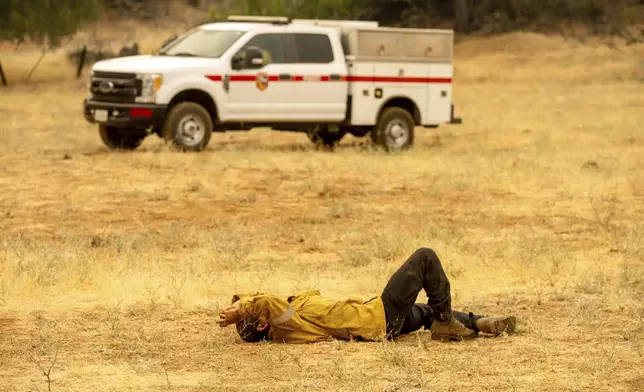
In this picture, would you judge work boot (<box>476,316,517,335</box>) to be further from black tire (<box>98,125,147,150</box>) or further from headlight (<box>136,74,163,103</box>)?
black tire (<box>98,125,147,150</box>)

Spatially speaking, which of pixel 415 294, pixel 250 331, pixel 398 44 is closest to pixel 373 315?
pixel 415 294

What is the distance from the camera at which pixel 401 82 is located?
21.6 m

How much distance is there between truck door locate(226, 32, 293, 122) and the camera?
19.9 meters

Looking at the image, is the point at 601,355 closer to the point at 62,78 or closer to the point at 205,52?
the point at 205,52

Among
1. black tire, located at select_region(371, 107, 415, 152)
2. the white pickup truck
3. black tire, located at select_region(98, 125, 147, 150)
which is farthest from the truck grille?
black tire, located at select_region(371, 107, 415, 152)

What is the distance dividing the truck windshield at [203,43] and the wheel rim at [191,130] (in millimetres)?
1009

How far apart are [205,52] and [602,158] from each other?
6.01m

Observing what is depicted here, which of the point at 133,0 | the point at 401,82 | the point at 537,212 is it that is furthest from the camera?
the point at 133,0

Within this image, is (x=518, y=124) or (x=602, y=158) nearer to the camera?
(x=602, y=158)

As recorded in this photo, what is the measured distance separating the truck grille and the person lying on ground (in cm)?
1117

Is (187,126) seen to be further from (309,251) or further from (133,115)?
(309,251)

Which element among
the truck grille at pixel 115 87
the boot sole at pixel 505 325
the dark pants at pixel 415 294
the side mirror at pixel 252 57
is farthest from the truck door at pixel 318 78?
the dark pants at pixel 415 294

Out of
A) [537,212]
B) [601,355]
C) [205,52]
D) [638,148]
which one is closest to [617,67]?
[638,148]

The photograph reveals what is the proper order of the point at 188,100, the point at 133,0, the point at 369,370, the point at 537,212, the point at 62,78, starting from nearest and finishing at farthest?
the point at 369,370
the point at 537,212
the point at 188,100
the point at 62,78
the point at 133,0
